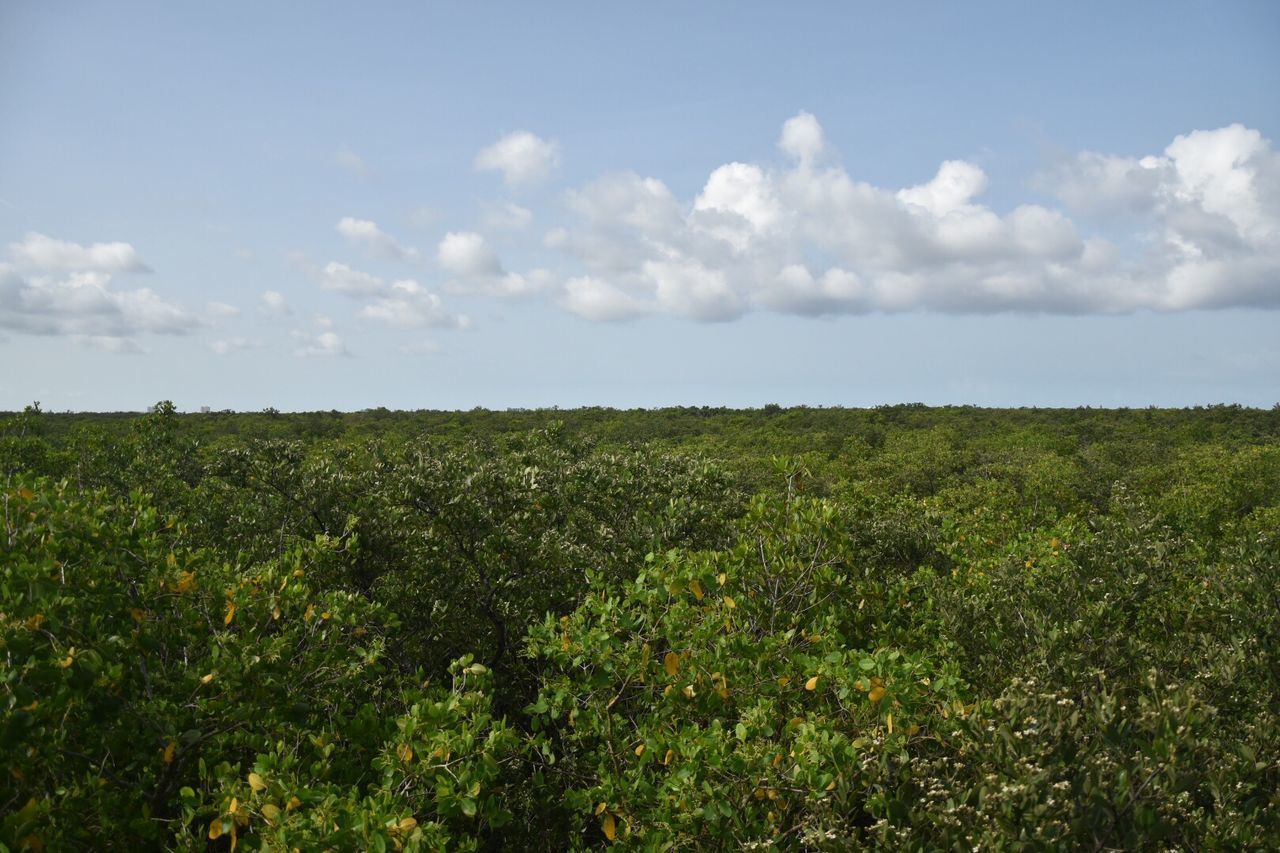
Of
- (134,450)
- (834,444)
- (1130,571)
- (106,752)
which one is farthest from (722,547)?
(834,444)

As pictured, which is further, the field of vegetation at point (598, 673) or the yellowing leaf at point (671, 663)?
the yellowing leaf at point (671, 663)

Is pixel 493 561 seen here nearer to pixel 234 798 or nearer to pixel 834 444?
pixel 234 798

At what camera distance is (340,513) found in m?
13.3

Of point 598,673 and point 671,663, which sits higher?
point 671,663

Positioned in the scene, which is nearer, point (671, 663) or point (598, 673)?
point (671, 663)

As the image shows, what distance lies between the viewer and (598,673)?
347 inches

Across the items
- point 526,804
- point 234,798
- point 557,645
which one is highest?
point 557,645

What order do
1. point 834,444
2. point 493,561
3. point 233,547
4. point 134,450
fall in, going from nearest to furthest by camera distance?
point 493,561 < point 233,547 < point 134,450 < point 834,444

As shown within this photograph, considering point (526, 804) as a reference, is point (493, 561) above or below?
above

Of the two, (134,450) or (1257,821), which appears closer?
(1257,821)

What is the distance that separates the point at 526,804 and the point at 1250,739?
7.55 metres

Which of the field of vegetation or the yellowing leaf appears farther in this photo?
the yellowing leaf

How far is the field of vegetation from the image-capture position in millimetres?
5887

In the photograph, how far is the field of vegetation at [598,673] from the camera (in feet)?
19.3
